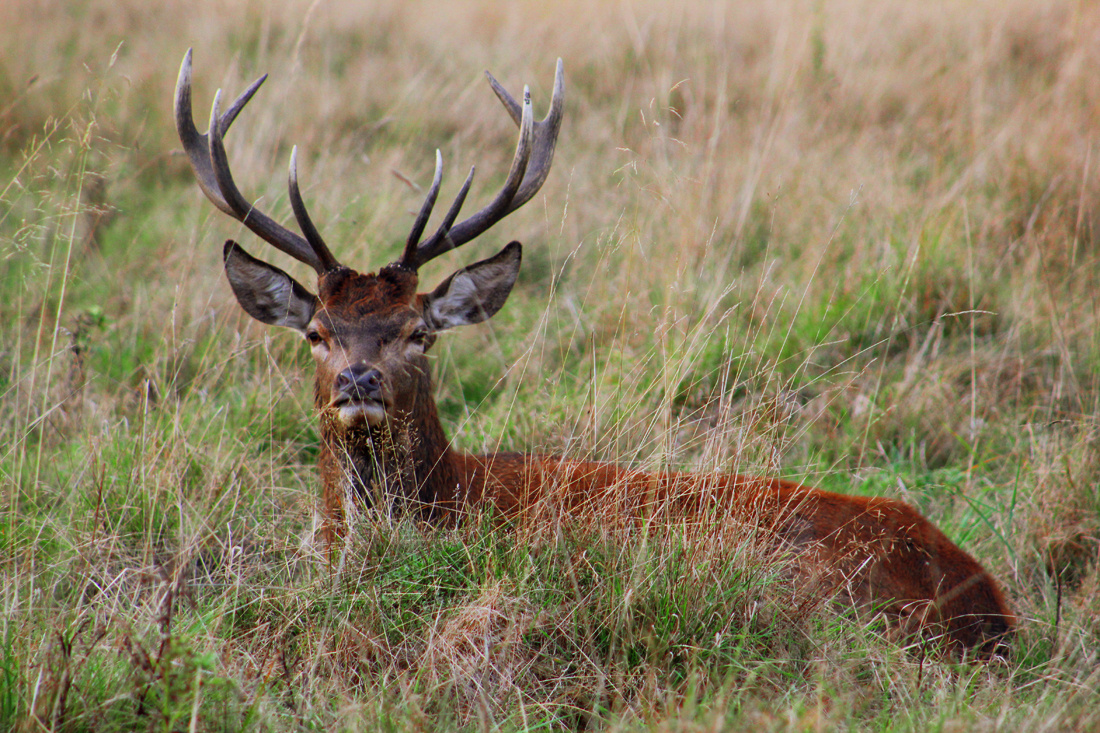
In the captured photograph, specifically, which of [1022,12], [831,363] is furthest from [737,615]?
[1022,12]

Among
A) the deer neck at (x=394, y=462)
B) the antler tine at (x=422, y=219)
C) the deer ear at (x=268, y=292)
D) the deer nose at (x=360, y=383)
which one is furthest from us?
the deer ear at (x=268, y=292)

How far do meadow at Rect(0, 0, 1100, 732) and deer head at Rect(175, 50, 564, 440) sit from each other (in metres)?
0.35

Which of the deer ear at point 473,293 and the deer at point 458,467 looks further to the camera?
the deer ear at point 473,293

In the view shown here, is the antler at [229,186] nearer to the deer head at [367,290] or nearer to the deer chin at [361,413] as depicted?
the deer head at [367,290]

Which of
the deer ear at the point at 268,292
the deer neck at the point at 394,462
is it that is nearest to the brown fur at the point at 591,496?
the deer neck at the point at 394,462

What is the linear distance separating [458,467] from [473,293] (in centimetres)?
73

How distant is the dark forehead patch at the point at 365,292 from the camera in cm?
366

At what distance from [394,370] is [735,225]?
322 centimetres

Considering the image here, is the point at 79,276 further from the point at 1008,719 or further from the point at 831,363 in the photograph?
the point at 1008,719

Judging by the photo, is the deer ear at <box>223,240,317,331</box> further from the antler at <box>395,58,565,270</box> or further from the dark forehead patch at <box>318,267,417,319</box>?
the antler at <box>395,58,565,270</box>

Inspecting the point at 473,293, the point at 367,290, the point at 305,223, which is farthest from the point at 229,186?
the point at 473,293

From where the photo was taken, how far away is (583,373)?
4891mm

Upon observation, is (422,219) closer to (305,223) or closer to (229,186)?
(305,223)

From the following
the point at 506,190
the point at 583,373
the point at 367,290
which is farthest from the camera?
the point at 583,373
